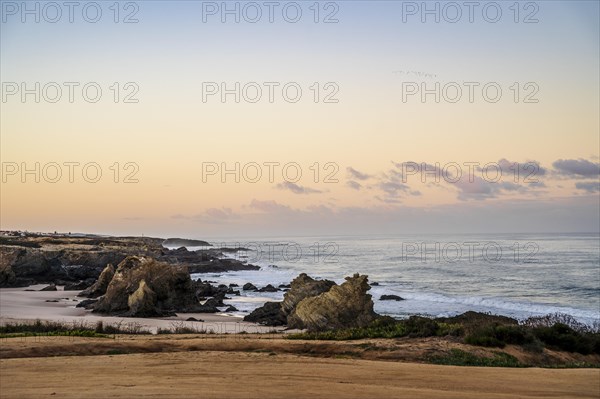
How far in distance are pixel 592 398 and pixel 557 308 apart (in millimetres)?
33150

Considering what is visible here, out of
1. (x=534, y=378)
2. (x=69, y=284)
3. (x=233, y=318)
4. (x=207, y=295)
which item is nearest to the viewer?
(x=534, y=378)

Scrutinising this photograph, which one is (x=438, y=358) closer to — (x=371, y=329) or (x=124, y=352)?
(x=371, y=329)

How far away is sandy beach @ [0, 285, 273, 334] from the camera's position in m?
31.5

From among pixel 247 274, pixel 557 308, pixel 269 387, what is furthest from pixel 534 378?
pixel 247 274

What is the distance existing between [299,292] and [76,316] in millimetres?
13534

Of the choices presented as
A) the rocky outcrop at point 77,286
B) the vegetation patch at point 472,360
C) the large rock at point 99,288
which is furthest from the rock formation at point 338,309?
the rocky outcrop at point 77,286

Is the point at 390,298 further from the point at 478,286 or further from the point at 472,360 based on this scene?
the point at 472,360

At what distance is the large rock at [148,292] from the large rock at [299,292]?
25.7 ft

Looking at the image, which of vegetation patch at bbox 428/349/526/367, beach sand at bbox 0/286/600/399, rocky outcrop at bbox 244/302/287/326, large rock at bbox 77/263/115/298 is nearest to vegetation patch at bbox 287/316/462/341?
beach sand at bbox 0/286/600/399

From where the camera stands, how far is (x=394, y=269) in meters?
84.2

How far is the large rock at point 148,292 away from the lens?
3731cm

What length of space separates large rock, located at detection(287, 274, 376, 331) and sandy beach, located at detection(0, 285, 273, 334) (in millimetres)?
2580

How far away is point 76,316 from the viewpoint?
116ft

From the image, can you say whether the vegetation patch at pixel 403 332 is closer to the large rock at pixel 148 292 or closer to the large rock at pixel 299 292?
the large rock at pixel 299 292
